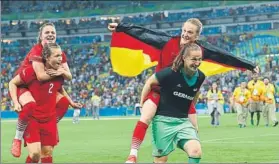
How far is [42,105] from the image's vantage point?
38.3 feet

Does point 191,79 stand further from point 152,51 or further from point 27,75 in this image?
point 27,75

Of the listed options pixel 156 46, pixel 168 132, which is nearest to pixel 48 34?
pixel 156 46

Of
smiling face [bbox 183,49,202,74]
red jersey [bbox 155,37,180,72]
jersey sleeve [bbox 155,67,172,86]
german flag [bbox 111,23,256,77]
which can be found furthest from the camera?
german flag [bbox 111,23,256,77]

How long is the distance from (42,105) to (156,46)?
77.8 inches

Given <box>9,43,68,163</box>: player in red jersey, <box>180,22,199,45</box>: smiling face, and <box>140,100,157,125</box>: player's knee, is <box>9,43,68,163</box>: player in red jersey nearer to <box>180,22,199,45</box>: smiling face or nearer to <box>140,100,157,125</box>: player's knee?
<box>140,100,157,125</box>: player's knee

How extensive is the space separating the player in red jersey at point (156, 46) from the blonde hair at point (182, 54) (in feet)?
1.52

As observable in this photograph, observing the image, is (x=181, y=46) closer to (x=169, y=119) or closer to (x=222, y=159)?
(x=169, y=119)

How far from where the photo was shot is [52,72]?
38.1 feet

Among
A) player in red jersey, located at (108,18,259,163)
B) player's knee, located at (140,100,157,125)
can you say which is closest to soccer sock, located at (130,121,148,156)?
player in red jersey, located at (108,18,259,163)

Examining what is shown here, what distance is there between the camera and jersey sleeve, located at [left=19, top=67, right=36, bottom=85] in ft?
38.2

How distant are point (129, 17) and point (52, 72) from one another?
61.7 meters

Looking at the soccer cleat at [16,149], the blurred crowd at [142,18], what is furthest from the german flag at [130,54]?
the blurred crowd at [142,18]

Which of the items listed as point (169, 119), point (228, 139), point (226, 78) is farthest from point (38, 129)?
point (226, 78)

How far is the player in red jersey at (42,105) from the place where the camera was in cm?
1152
